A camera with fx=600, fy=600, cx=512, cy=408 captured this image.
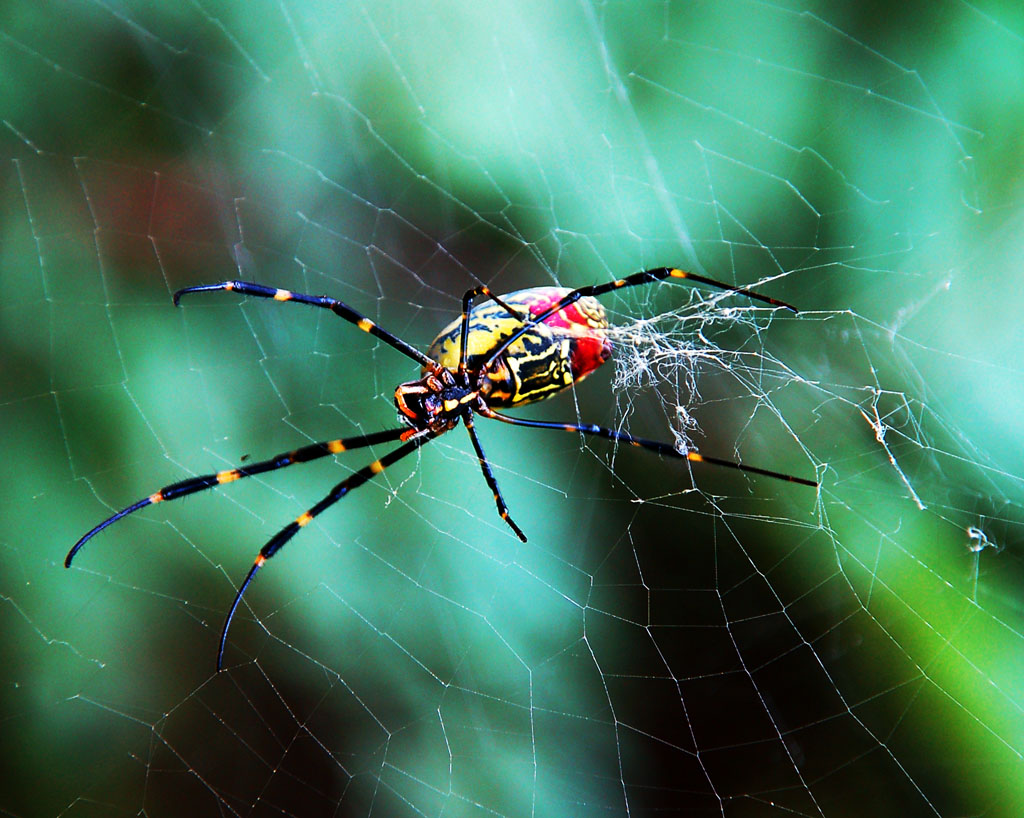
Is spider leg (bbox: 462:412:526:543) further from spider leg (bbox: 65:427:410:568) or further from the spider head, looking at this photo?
spider leg (bbox: 65:427:410:568)

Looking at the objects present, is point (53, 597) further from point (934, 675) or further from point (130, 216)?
point (934, 675)

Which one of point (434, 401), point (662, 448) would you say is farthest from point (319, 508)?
point (662, 448)

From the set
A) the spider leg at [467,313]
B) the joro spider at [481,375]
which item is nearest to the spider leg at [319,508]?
the joro spider at [481,375]

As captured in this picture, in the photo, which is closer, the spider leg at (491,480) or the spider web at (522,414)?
the spider web at (522,414)

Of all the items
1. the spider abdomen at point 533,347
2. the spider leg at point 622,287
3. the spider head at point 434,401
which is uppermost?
the spider leg at point 622,287

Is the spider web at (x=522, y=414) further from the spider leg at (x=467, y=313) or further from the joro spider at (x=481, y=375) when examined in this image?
the spider leg at (x=467, y=313)

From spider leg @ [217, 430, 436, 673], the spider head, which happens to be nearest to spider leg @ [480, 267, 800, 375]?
the spider head

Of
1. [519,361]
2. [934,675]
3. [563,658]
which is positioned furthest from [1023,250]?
[563,658]
